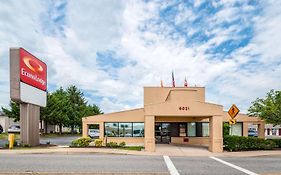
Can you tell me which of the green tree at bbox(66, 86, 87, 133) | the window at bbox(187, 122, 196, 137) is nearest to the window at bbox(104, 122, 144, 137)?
the window at bbox(187, 122, 196, 137)

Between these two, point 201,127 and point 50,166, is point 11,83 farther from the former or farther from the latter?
point 201,127

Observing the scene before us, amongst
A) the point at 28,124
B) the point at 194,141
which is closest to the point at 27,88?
the point at 28,124

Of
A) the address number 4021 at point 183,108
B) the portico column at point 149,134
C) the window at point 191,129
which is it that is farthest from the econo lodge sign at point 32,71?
the window at point 191,129

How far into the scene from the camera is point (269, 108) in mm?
22984

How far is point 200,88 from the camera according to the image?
33.0 metres

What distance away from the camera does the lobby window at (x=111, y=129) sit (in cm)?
3119

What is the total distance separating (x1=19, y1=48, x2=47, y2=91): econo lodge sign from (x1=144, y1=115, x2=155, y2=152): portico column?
909 cm

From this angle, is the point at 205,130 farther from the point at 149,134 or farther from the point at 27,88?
the point at 27,88

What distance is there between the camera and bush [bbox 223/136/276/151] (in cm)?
2188

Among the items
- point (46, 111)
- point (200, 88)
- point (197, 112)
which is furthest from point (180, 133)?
point (46, 111)

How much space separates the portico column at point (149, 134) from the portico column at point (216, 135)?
420 centimetres

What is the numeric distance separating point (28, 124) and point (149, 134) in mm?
8831

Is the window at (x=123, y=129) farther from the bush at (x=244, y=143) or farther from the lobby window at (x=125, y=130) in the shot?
the bush at (x=244, y=143)

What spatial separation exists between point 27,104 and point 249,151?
1627cm
